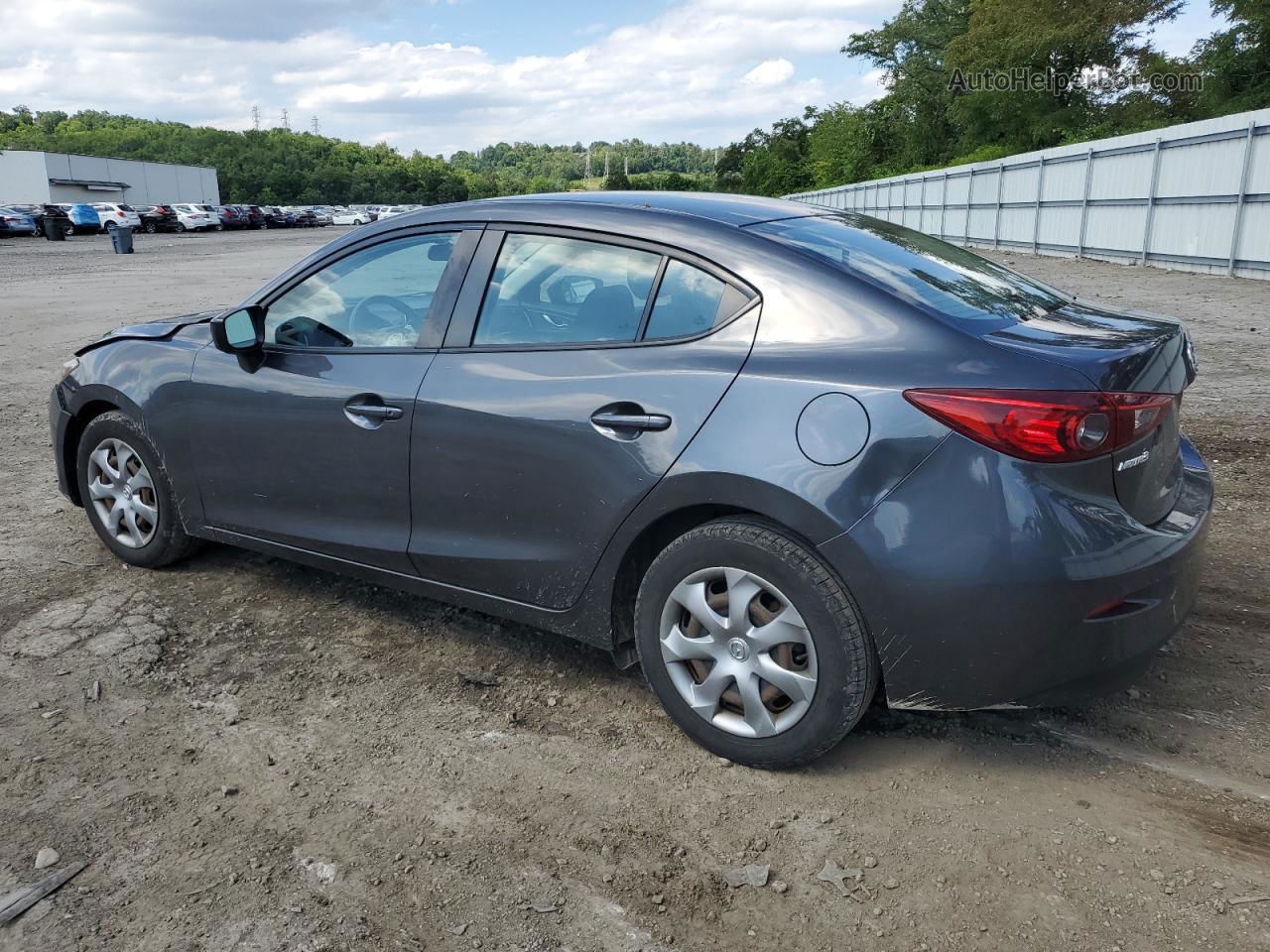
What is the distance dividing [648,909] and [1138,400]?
1.77m

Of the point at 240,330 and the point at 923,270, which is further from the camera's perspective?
the point at 240,330

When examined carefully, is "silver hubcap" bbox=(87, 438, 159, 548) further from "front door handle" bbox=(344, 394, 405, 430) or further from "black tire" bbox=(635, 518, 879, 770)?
"black tire" bbox=(635, 518, 879, 770)

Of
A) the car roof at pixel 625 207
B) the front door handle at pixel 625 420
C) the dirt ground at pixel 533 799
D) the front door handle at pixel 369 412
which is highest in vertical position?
the car roof at pixel 625 207

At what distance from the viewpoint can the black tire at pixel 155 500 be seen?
443 centimetres

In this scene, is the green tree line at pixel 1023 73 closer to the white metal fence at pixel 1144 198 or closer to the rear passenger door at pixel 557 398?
the white metal fence at pixel 1144 198

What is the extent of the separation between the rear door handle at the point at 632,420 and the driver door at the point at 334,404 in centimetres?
75

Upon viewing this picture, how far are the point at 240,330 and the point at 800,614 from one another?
2.47m

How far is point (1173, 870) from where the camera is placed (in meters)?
2.55

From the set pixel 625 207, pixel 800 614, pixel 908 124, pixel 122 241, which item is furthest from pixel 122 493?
pixel 908 124

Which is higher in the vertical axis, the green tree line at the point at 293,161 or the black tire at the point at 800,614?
the green tree line at the point at 293,161

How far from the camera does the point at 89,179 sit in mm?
81562

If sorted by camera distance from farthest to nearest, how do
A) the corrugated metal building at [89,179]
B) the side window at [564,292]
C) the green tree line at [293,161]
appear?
1. the green tree line at [293,161]
2. the corrugated metal building at [89,179]
3. the side window at [564,292]

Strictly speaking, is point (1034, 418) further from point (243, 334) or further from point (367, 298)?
point (243, 334)
